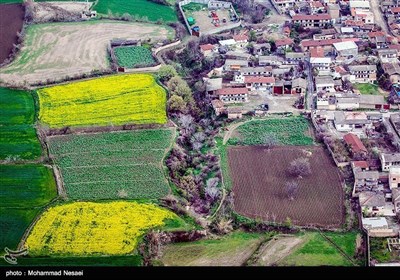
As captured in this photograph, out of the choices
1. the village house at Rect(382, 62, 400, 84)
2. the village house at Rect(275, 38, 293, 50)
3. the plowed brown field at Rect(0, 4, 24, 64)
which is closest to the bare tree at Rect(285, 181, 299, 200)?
the village house at Rect(382, 62, 400, 84)

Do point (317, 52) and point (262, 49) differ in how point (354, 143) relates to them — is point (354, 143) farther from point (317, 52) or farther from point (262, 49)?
point (262, 49)

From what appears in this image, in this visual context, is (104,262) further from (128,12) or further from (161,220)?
(128,12)

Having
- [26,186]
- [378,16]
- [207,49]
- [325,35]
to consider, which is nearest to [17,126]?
[26,186]

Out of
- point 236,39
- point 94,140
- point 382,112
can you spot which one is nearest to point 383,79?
point 382,112

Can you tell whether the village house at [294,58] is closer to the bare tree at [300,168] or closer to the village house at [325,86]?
the village house at [325,86]

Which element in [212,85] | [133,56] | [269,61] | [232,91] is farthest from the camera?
[133,56]

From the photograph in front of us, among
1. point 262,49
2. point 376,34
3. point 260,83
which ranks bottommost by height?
point 260,83

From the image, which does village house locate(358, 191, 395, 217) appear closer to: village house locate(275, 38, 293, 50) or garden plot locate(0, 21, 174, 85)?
village house locate(275, 38, 293, 50)
